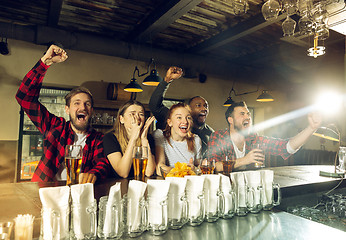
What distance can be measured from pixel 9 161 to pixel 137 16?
10.8 feet

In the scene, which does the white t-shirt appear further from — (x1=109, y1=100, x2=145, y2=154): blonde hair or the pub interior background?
the pub interior background

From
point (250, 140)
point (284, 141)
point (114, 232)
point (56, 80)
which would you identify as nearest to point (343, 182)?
point (284, 141)

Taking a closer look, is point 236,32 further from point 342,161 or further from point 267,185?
point 267,185

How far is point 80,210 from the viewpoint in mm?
898

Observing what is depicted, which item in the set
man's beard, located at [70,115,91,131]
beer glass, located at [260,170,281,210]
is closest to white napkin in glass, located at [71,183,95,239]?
beer glass, located at [260,170,281,210]

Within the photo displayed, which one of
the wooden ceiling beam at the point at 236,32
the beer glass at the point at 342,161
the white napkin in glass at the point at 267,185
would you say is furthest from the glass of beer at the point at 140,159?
the wooden ceiling beam at the point at 236,32

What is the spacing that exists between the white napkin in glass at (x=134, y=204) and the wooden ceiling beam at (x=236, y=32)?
11.2 feet

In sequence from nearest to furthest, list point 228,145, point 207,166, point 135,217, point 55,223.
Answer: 1. point 55,223
2. point 135,217
3. point 207,166
4. point 228,145

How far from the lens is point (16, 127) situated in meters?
4.42

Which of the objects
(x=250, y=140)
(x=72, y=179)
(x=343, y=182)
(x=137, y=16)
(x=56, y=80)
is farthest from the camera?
(x=56, y=80)

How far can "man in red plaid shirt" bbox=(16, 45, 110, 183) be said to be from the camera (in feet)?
7.06

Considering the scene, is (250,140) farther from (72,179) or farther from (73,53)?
(73,53)

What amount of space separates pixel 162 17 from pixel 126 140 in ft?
7.44

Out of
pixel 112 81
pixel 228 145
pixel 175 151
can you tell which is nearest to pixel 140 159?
pixel 175 151
